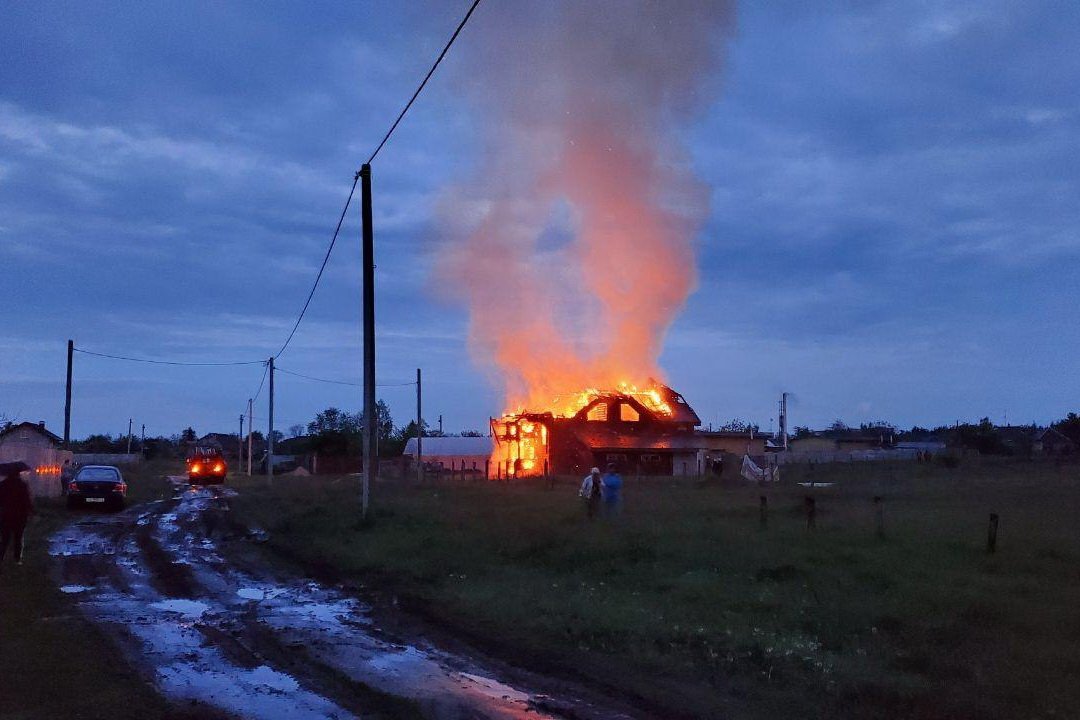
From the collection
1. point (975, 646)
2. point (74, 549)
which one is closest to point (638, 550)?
point (975, 646)

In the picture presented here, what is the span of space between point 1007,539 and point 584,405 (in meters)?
41.2

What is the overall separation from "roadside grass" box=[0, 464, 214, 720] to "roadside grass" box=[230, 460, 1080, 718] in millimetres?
3375

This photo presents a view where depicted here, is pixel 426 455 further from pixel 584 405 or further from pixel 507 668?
pixel 507 668

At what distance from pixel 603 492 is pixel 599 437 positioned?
35248mm

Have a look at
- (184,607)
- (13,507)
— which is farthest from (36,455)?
(184,607)

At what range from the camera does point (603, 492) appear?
20.5m

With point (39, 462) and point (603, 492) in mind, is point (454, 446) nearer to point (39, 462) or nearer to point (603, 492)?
point (39, 462)

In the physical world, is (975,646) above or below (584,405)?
below

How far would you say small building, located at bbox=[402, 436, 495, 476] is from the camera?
73.8 metres

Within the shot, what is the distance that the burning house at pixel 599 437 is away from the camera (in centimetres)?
5478

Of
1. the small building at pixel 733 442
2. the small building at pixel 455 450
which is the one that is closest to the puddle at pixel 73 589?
the small building at pixel 733 442

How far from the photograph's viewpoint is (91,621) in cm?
1021

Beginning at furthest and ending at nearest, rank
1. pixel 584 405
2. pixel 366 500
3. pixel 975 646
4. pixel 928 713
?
pixel 584 405 < pixel 366 500 < pixel 975 646 < pixel 928 713

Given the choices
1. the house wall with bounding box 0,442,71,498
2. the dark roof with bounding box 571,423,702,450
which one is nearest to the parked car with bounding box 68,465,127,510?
the house wall with bounding box 0,442,71,498
